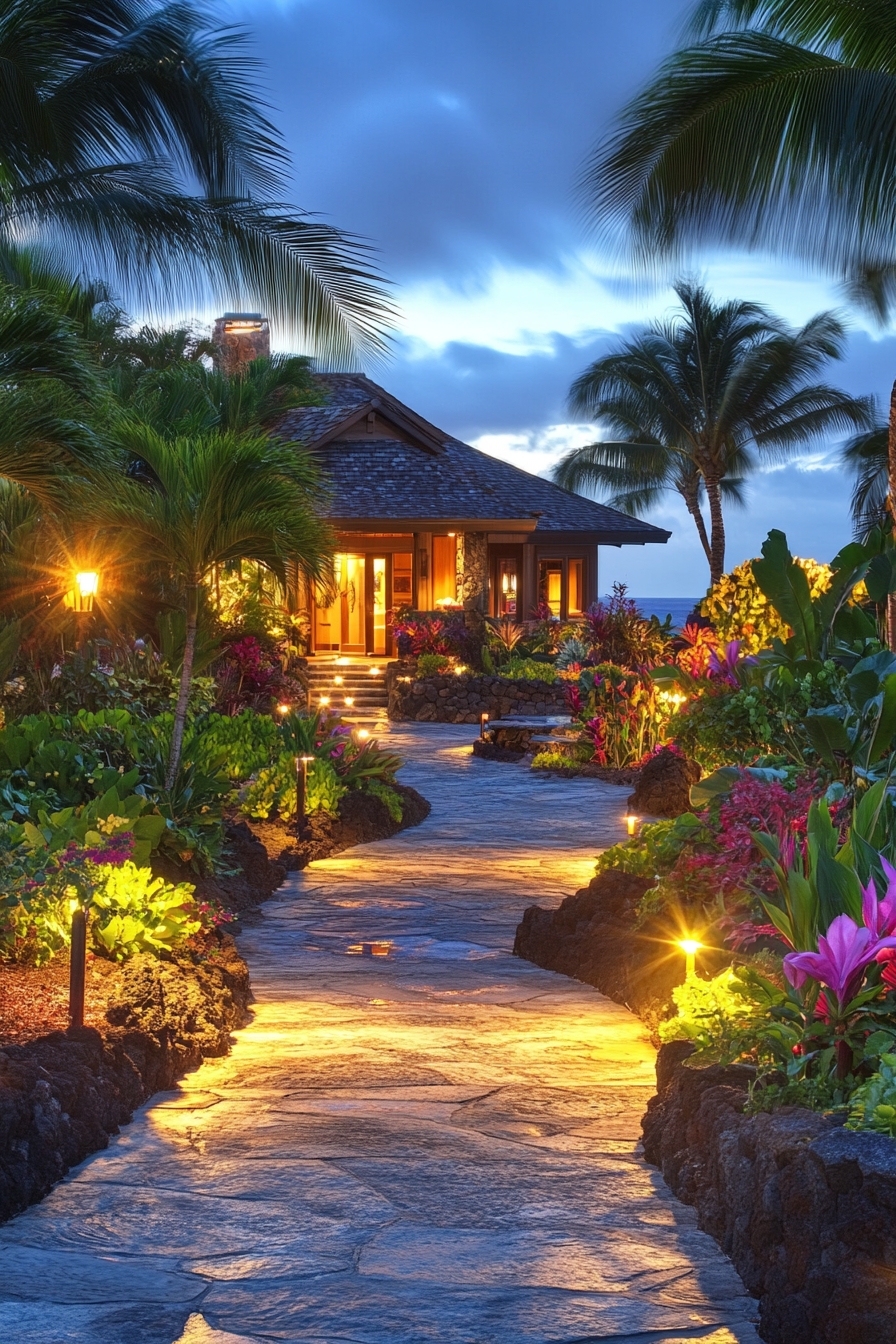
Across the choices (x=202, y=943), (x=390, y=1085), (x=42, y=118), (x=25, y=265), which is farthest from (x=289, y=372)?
(x=390, y=1085)

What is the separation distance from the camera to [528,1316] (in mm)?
3844

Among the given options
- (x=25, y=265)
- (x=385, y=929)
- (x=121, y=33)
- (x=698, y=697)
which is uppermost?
(x=121, y=33)

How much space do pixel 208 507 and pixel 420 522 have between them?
21.0 metres

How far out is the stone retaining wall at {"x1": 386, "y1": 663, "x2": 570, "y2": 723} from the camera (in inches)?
1041

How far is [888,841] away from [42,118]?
889 centimetres

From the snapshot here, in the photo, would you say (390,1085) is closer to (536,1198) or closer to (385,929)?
(536,1198)

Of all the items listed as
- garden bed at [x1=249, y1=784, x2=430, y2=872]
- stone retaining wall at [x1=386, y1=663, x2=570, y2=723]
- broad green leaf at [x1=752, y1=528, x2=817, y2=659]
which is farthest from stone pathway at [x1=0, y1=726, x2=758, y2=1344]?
stone retaining wall at [x1=386, y1=663, x2=570, y2=723]

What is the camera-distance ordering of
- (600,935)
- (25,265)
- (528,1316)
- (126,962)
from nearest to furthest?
(528,1316) → (126,962) → (600,935) → (25,265)

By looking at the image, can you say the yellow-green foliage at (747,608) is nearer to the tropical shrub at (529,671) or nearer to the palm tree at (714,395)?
the tropical shrub at (529,671)

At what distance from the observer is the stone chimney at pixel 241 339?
33281mm

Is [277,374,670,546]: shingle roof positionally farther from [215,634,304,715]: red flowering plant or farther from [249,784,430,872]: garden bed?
[249,784,430,872]: garden bed

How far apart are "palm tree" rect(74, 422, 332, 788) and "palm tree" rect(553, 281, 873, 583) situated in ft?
92.7

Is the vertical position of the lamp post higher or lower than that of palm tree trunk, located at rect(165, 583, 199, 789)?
higher

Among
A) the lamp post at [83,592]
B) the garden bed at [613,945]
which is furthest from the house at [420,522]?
the garden bed at [613,945]
